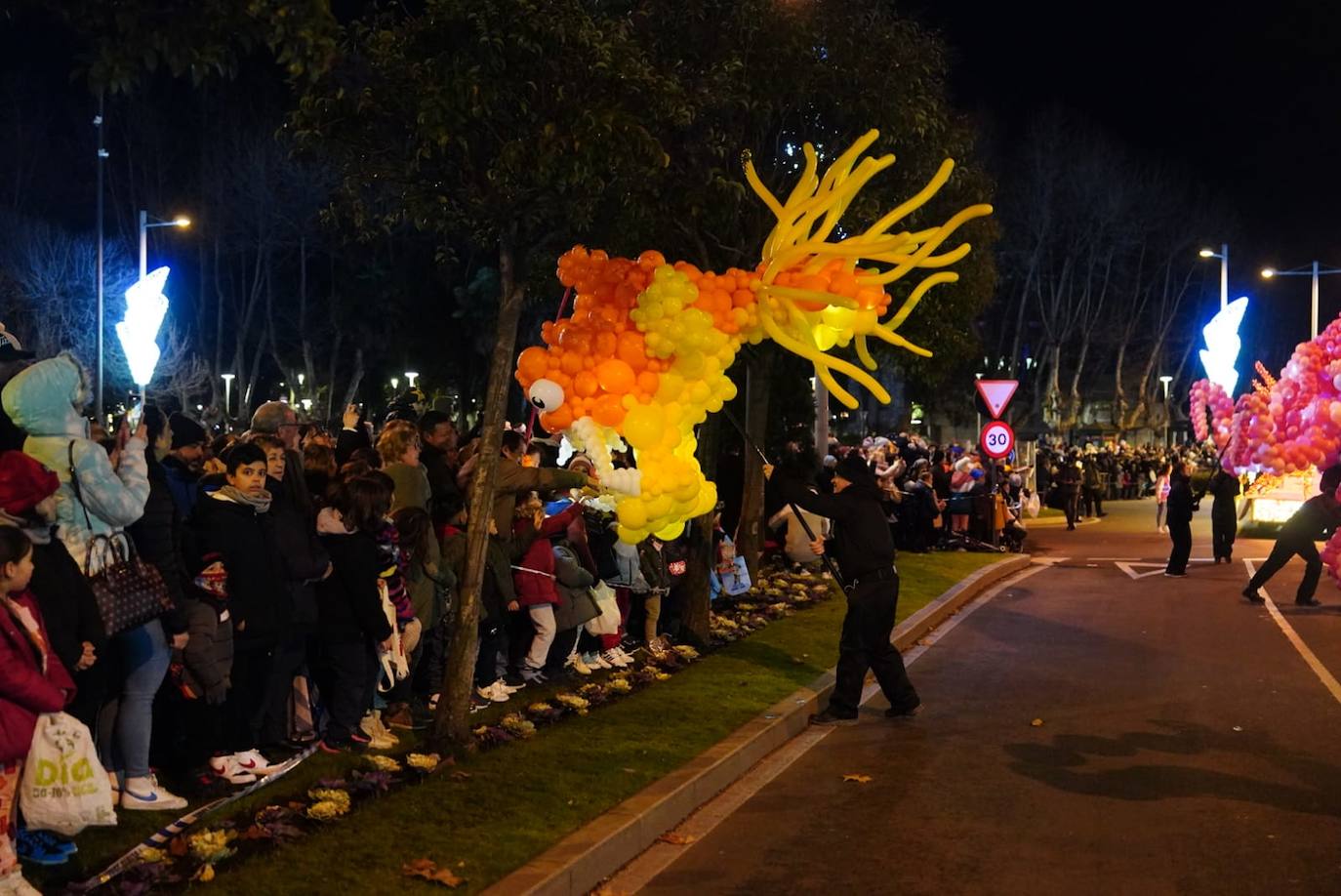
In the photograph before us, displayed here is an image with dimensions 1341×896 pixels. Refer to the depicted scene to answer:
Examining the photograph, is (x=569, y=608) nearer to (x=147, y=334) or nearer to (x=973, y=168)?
(x=973, y=168)

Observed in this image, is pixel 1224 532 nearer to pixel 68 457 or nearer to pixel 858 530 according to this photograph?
pixel 858 530

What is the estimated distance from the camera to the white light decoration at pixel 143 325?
22.8m

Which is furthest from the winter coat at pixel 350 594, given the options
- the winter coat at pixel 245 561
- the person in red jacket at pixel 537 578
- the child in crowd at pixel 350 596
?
the person in red jacket at pixel 537 578

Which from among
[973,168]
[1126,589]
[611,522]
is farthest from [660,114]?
[1126,589]

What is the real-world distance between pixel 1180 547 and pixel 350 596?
50.2ft

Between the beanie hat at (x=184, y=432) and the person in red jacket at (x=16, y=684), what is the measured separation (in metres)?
2.49

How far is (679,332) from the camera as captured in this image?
8727 mm

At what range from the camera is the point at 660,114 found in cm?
938

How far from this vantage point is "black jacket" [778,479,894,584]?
33.9ft

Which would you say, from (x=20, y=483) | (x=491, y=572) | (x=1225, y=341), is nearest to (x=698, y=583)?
(x=491, y=572)

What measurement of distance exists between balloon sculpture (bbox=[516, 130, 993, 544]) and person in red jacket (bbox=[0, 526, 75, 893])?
376 cm

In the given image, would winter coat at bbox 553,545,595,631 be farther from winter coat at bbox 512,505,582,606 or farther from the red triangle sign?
the red triangle sign

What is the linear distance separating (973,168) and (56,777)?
1422 cm

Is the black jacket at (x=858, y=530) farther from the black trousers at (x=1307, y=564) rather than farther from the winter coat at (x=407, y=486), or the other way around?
the black trousers at (x=1307, y=564)
